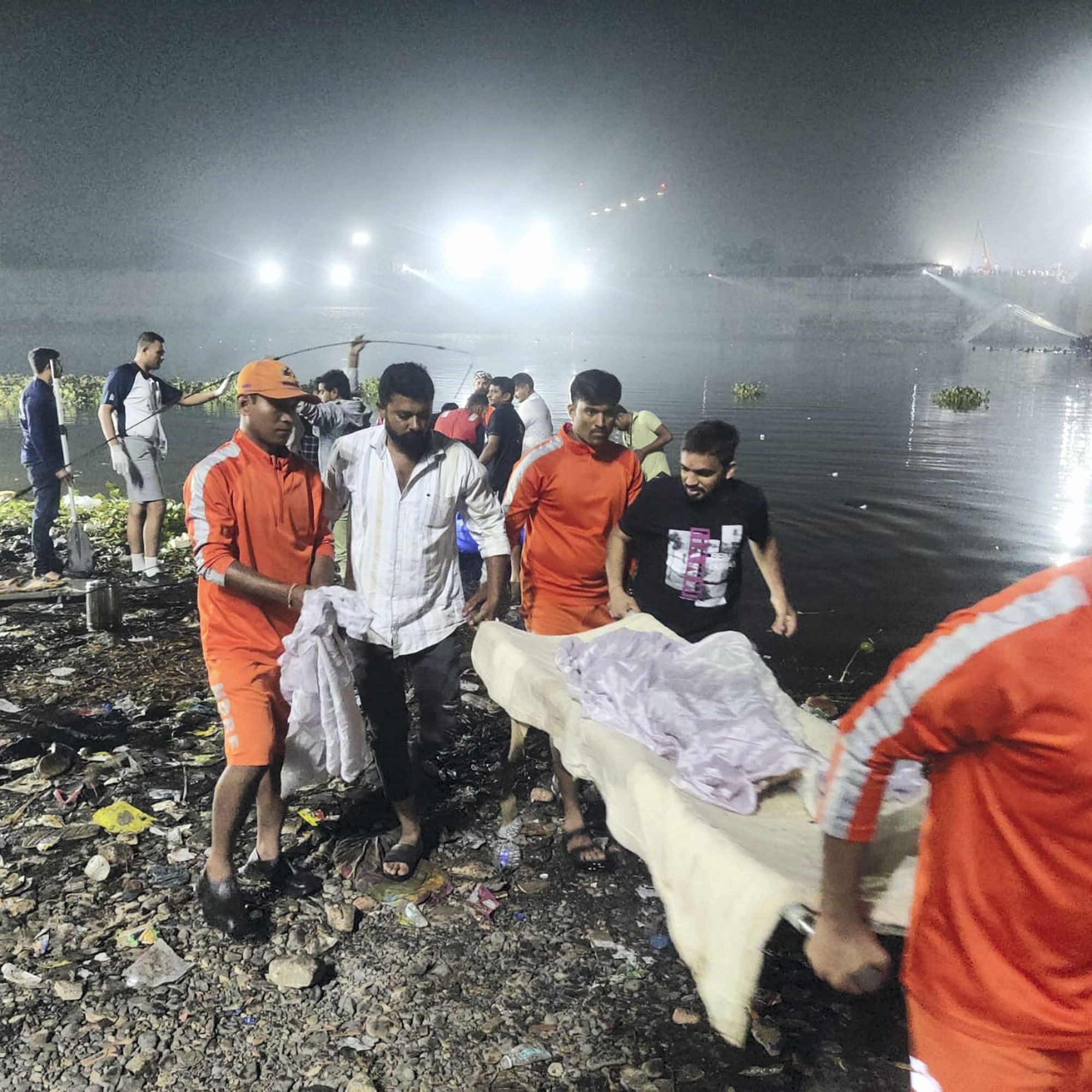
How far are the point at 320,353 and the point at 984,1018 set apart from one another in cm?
9387

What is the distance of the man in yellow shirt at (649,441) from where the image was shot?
8.30 m

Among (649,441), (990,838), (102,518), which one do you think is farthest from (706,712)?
(102,518)

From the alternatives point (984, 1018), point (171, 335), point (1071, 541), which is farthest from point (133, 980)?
point (171, 335)

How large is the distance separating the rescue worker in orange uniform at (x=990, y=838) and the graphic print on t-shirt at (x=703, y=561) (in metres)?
2.55

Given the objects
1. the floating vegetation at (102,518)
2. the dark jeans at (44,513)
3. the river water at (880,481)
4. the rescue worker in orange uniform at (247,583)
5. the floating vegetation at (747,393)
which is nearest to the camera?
the rescue worker in orange uniform at (247,583)

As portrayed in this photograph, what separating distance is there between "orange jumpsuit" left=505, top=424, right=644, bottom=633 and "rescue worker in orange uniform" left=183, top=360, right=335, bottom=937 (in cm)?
135

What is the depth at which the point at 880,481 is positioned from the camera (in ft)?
52.7

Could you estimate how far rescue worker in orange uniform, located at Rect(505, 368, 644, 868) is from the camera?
14.9ft

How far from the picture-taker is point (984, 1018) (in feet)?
4.94

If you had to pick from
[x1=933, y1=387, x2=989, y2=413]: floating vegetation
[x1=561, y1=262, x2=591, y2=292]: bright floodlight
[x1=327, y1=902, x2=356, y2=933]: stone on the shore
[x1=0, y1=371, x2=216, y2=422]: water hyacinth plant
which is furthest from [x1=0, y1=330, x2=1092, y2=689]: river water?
[x1=561, y1=262, x2=591, y2=292]: bright floodlight

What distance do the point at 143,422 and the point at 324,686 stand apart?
18.4 feet

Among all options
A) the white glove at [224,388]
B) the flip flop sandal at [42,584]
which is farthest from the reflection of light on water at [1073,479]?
the flip flop sandal at [42,584]

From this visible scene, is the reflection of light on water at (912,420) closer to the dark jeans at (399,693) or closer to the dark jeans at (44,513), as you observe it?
the dark jeans at (44,513)

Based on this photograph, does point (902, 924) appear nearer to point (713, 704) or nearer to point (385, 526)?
point (713, 704)
